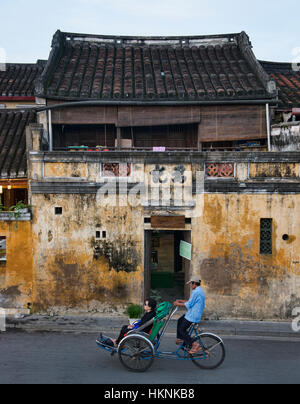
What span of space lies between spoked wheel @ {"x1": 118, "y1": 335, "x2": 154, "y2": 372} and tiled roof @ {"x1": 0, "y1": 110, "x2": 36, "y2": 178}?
7.06m

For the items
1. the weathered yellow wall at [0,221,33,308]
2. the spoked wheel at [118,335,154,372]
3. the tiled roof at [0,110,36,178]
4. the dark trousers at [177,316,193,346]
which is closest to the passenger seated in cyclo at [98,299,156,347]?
the spoked wheel at [118,335,154,372]

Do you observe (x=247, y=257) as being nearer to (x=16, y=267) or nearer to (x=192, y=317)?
(x=192, y=317)

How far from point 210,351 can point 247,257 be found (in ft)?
12.8

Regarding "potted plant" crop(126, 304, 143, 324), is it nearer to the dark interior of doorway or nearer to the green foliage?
the green foliage

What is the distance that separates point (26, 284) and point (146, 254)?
3411 millimetres

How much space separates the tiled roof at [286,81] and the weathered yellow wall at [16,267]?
365 inches

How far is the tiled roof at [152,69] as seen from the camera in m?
13.7

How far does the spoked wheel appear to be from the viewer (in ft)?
25.3

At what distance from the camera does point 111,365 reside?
8125 mm

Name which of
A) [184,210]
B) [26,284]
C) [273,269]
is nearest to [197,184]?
[184,210]

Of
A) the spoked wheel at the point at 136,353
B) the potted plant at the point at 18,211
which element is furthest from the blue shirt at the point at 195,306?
the potted plant at the point at 18,211

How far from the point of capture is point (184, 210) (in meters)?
11.3

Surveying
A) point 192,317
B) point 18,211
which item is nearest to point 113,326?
point 192,317
